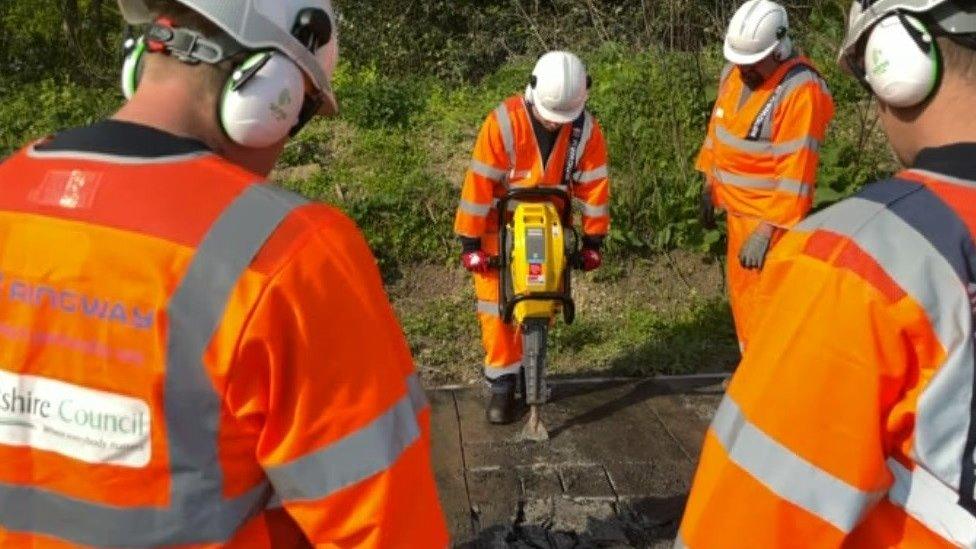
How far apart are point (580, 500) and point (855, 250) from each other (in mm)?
3360

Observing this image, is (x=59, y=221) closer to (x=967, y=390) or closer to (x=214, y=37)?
(x=214, y=37)

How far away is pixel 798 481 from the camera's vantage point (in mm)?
1550

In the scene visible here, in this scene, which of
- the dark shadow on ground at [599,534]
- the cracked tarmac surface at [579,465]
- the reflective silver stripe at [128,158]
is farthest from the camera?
the cracked tarmac surface at [579,465]

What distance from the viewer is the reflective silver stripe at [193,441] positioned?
1534mm

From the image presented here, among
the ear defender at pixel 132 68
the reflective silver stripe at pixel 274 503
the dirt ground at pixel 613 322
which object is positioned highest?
the ear defender at pixel 132 68

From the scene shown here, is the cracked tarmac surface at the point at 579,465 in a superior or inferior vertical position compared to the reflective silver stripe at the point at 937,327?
inferior

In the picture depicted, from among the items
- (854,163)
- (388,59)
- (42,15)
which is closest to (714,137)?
(854,163)

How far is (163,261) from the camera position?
5.06ft

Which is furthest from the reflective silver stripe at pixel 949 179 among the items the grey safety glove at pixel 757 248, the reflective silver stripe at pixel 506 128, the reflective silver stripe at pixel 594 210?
the reflective silver stripe at pixel 594 210

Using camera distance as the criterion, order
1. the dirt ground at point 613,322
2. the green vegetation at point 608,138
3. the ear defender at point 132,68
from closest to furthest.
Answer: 1. the ear defender at point 132,68
2. the dirt ground at point 613,322
3. the green vegetation at point 608,138

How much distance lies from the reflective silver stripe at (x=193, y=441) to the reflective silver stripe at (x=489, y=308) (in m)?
3.85

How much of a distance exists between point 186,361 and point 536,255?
3.58m

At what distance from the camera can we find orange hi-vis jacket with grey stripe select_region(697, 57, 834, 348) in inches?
212

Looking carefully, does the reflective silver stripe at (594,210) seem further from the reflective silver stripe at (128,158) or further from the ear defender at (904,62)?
the reflective silver stripe at (128,158)
